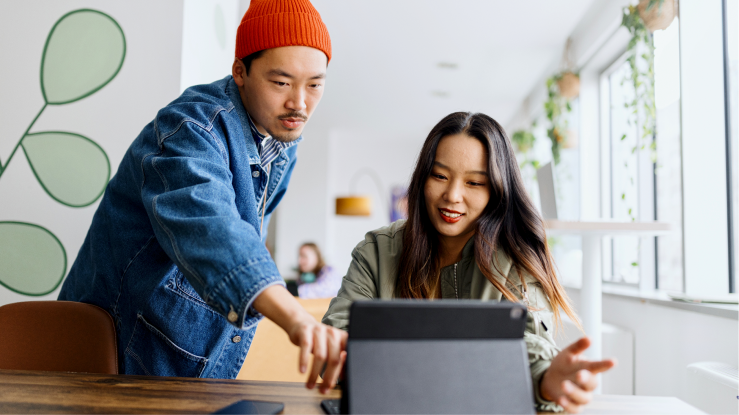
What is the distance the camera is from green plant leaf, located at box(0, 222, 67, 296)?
192cm

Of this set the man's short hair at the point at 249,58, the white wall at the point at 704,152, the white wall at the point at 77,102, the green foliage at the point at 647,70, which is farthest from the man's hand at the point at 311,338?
the green foliage at the point at 647,70

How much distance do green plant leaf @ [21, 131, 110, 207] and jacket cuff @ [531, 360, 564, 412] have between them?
1.77 meters

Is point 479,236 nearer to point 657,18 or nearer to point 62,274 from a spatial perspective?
point 62,274

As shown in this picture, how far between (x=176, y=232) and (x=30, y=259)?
1478 millimetres

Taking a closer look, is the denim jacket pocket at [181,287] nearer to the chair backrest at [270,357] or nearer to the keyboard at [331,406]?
the keyboard at [331,406]

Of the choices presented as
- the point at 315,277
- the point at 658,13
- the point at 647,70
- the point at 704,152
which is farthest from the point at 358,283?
the point at 315,277

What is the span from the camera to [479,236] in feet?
4.12

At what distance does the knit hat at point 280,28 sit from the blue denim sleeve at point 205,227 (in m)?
0.29

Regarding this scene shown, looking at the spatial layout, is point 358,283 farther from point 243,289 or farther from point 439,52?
point 439,52

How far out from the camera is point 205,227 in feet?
2.60

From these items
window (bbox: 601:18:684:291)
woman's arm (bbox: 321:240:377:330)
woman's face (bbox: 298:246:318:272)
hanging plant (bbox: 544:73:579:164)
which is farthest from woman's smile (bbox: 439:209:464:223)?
woman's face (bbox: 298:246:318:272)

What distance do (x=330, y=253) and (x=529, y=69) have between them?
4761mm

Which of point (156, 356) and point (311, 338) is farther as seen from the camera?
point (156, 356)

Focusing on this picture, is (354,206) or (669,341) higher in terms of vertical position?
(354,206)
